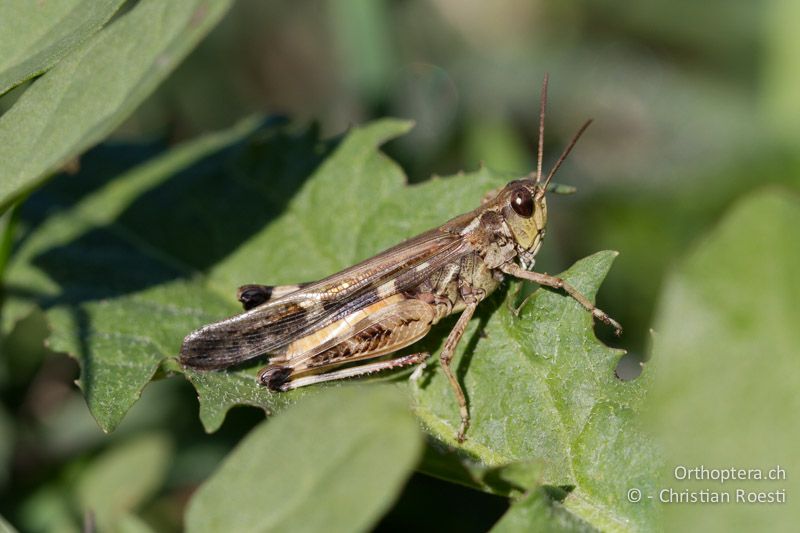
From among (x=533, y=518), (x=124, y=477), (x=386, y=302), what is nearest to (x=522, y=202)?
(x=386, y=302)

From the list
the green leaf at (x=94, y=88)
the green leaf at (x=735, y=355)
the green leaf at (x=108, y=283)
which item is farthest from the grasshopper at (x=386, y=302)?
the green leaf at (x=735, y=355)

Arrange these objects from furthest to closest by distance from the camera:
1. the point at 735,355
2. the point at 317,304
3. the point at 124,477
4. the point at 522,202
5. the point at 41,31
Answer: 1. the point at 124,477
2. the point at 522,202
3. the point at 317,304
4. the point at 41,31
5. the point at 735,355

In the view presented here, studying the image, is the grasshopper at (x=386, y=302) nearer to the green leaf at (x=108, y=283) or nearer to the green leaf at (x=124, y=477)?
the green leaf at (x=108, y=283)

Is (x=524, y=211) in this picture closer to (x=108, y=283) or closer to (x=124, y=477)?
(x=108, y=283)

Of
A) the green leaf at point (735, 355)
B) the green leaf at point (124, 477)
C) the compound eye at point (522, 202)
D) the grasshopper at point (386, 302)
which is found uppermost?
the green leaf at point (735, 355)

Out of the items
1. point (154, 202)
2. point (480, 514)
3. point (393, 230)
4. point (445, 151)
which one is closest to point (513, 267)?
point (393, 230)

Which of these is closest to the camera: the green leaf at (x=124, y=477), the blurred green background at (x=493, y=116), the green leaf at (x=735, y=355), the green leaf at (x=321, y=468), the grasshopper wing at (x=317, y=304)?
the green leaf at (x=735, y=355)

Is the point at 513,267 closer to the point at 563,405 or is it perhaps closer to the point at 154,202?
the point at 563,405
